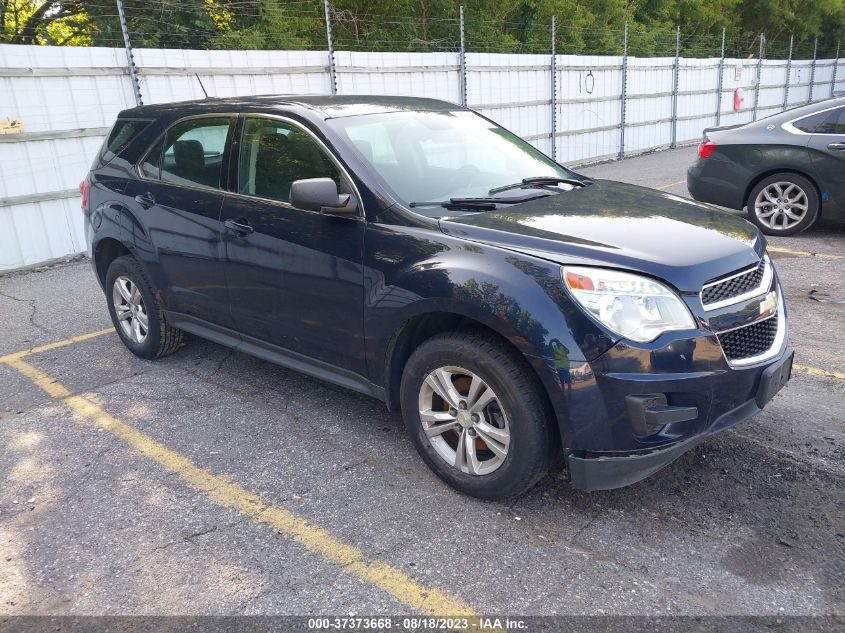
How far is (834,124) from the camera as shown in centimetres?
759

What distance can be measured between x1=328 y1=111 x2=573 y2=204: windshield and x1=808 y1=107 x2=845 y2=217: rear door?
463 centimetres

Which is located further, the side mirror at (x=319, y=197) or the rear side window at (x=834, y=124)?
the rear side window at (x=834, y=124)

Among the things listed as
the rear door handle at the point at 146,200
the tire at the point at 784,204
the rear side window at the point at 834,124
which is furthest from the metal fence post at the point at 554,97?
the rear door handle at the point at 146,200

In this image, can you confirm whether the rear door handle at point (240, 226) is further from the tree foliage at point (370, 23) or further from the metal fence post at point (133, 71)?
the tree foliage at point (370, 23)

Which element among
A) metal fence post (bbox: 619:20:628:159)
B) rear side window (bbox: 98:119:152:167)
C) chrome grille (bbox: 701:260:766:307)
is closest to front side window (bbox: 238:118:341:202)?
rear side window (bbox: 98:119:152:167)

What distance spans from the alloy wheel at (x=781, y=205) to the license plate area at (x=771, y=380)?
5.48 meters

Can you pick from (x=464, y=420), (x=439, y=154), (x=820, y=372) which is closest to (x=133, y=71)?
(x=439, y=154)

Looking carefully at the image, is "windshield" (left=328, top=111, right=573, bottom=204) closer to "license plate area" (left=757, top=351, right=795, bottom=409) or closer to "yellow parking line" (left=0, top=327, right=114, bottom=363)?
"license plate area" (left=757, top=351, right=795, bottom=409)

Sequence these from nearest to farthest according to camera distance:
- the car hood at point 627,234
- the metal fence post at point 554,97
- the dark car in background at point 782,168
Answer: the car hood at point 627,234, the dark car in background at point 782,168, the metal fence post at point 554,97

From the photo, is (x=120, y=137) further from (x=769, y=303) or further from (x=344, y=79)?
(x=344, y=79)

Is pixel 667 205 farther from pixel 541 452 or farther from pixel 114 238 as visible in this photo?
pixel 114 238

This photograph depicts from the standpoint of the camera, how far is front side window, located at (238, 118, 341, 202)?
3.74m

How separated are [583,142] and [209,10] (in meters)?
8.59

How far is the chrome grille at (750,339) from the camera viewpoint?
2.92 meters
